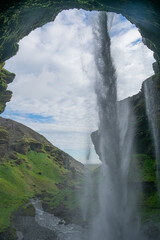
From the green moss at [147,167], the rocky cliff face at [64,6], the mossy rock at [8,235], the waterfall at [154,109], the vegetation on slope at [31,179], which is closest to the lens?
the rocky cliff face at [64,6]

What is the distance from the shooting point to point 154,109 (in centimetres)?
5131

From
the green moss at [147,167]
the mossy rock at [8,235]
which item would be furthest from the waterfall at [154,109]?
the mossy rock at [8,235]

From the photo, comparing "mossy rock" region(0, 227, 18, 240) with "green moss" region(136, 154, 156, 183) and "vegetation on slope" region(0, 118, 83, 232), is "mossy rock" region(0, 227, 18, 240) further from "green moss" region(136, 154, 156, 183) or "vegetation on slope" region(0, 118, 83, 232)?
"green moss" region(136, 154, 156, 183)

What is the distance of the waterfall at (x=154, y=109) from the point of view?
4392 centimetres

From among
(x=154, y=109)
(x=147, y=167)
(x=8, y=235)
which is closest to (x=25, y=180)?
(x=8, y=235)

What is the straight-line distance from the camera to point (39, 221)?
4622 centimetres

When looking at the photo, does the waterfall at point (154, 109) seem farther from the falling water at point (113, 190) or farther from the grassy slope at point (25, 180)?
the grassy slope at point (25, 180)

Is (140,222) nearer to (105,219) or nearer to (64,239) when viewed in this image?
(105,219)

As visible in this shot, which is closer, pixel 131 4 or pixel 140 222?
pixel 131 4

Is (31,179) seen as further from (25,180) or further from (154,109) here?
(154,109)

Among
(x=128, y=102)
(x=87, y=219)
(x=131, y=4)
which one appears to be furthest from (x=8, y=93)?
(x=131, y=4)

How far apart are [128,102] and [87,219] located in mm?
43823

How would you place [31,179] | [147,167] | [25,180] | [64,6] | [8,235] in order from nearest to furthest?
[64,6] < [8,235] < [147,167] < [25,180] < [31,179]

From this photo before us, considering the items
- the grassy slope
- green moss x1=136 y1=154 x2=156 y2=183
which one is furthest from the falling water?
the grassy slope
